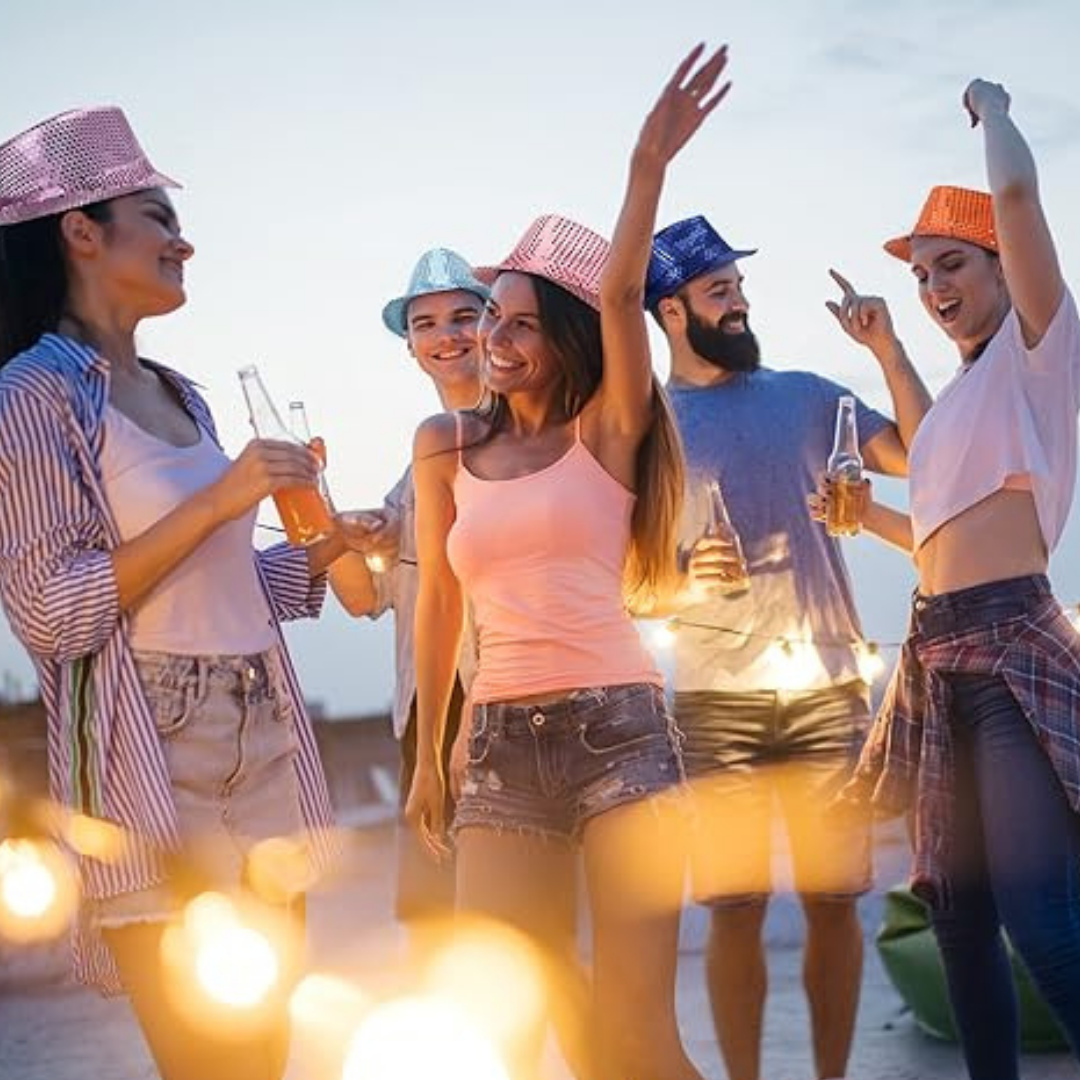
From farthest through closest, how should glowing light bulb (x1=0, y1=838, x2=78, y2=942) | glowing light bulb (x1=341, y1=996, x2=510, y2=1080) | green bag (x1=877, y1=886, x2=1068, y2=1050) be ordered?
glowing light bulb (x1=0, y1=838, x2=78, y2=942) → green bag (x1=877, y1=886, x2=1068, y2=1050) → glowing light bulb (x1=341, y1=996, x2=510, y2=1080)

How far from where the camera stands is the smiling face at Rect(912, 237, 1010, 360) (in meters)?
4.36

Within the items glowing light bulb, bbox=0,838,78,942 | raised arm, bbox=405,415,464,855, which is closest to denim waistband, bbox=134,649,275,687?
raised arm, bbox=405,415,464,855

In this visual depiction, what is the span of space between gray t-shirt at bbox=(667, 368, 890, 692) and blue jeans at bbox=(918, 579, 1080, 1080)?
0.89 m

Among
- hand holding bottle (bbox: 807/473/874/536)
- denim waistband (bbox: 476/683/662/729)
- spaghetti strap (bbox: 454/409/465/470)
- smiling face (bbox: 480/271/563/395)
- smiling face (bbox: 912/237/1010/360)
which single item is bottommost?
denim waistband (bbox: 476/683/662/729)

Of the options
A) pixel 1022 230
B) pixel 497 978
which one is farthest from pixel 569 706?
pixel 1022 230

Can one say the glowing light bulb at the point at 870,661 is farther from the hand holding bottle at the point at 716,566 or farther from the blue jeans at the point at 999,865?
the blue jeans at the point at 999,865

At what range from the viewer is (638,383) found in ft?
12.6

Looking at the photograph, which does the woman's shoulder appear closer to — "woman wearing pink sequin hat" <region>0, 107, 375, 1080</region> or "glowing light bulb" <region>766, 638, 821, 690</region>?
"woman wearing pink sequin hat" <region>0, 107, 375, 1080</region>

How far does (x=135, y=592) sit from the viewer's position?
3.20 meters

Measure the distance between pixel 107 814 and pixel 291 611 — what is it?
1.92 feet

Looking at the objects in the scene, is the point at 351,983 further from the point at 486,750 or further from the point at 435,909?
the point at 486,750

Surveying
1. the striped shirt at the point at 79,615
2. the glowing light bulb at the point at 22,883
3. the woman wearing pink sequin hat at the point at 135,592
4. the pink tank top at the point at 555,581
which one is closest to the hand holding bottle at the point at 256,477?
the woman wearing pink sequin hat at the point at 135,592

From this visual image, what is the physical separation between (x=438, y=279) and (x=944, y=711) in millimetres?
1830

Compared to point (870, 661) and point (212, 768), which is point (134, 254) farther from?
point (870, 661)
